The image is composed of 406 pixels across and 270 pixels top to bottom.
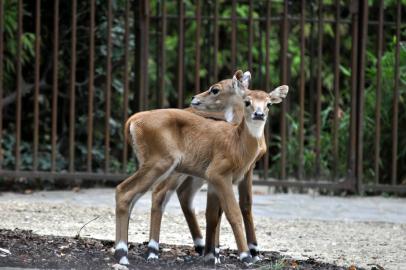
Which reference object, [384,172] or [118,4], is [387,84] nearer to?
[384,172]

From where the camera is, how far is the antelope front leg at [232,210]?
21.1 ft

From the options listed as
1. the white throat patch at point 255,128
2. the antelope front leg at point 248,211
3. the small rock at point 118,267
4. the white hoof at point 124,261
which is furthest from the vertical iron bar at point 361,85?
the small rock at point 118,267

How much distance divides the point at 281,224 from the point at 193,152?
109 inches

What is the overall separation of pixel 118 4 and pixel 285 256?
237 inches

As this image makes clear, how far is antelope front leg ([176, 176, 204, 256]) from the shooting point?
709cm

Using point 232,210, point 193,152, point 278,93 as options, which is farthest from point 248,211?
point 278,93

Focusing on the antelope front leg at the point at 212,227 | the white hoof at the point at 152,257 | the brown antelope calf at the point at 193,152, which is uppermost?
the brown antelope calf at the point at 193,152

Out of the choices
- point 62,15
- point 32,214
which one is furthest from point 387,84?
point 32,214

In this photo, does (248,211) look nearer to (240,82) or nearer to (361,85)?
(240,82)

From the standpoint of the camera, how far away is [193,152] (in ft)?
22.2

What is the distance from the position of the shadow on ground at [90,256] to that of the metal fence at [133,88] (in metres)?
3.52

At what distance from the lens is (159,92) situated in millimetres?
11125

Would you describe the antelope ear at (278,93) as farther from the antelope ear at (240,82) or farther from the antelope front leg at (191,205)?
the antelope front leg at (191,205)

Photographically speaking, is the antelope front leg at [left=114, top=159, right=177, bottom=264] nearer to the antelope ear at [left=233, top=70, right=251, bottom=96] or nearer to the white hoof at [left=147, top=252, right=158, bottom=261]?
the white hoof at [left=147, top=252, right=158, bottom=261]
